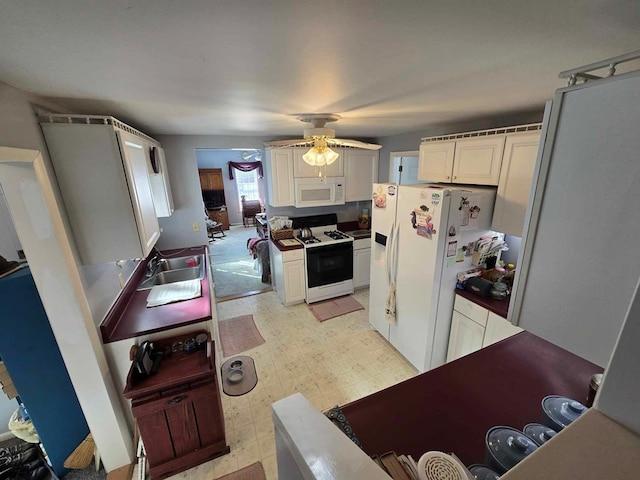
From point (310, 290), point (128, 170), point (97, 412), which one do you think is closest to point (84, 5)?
point (128, 170)

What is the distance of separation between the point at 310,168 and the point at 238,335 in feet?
7.69

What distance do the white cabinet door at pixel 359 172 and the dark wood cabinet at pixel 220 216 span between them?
17.9ft

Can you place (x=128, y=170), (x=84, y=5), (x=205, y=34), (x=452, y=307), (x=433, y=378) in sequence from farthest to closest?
(x=452, y=307) → (x=128, y=170) → (x=433, y=378) → (x=205, y=34) → (x=84, y=5)

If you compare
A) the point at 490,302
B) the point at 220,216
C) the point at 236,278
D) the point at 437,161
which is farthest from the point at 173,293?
the point at 220,216

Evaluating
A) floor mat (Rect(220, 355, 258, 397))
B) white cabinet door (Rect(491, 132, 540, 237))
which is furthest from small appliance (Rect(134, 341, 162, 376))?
white cabinet door (Rect(491, 132, 540, 237))

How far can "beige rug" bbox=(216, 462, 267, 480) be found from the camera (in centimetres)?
174

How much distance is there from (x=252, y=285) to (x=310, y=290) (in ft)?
4.20

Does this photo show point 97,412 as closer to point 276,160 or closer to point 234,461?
point 234,461

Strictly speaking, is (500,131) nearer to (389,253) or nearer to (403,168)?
(389,253)

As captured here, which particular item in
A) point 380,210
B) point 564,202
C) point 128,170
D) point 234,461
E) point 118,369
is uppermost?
point 128,170

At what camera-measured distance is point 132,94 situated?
1.36 meters

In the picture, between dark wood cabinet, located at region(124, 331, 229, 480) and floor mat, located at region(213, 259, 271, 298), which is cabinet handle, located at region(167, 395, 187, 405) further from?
floor mat, located at region(213, 259, 271, 298)

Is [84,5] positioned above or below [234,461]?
above

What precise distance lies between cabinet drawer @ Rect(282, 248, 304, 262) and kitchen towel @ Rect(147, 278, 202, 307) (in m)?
1.19
